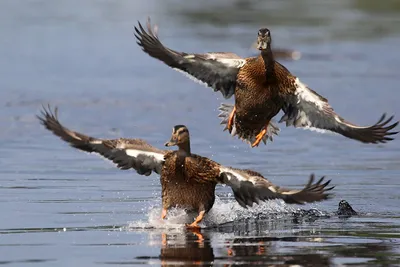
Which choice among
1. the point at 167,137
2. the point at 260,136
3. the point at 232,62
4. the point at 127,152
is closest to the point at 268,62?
the point at 232,62

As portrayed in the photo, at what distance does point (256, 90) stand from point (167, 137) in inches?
210

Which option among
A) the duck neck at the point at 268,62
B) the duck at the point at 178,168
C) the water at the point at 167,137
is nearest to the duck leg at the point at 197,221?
the duck at the point at 178,168

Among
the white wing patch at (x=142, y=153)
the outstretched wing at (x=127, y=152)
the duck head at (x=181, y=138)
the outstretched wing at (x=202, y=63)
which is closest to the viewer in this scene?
the duck head at (x=181, y=138)

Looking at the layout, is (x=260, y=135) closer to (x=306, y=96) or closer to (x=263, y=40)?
(x=306, y=96)

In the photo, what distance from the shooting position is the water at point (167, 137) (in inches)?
445

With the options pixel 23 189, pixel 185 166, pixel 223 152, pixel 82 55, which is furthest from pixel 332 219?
pixel 82 55

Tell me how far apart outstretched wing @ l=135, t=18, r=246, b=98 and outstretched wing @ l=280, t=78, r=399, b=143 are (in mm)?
684

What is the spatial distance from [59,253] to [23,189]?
12.5 ft

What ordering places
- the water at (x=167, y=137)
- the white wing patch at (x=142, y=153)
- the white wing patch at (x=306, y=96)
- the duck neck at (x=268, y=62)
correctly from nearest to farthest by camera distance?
the water at (x=167, y=137), the white wing patch at (x=142, y=153), the duck neck at (x=268, y=62), the white wing patch at (x=306, y=96)

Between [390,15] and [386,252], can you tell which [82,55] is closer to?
[390,15]

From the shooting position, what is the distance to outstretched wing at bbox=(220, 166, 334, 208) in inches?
449

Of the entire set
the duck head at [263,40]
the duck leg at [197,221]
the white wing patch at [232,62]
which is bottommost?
the duck leg at [197,221]

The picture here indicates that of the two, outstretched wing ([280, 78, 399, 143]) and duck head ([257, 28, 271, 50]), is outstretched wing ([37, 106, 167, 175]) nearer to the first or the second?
duck head ([257, 28, 271, 50])

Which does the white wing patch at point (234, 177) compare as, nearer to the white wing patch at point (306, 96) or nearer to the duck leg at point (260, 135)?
the duck leg at point (260, 135)
